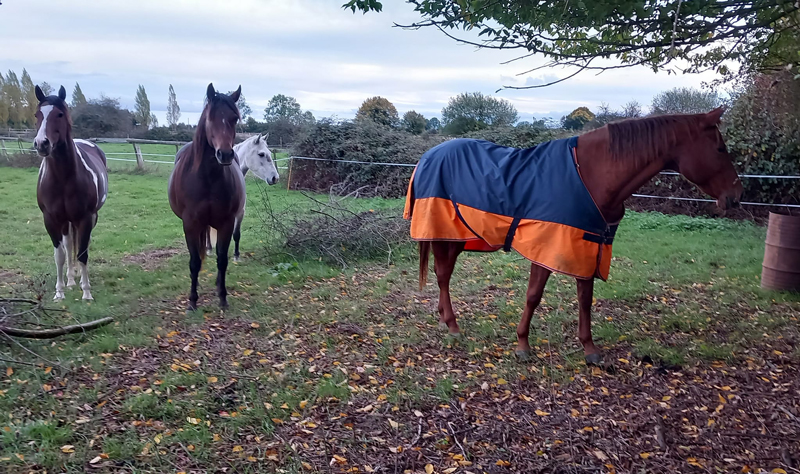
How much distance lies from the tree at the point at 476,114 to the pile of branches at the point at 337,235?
809cm

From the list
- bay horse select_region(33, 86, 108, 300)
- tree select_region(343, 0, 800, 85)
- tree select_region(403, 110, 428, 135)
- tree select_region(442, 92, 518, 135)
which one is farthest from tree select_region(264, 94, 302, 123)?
tree select_region(343, 0, 800, 85)

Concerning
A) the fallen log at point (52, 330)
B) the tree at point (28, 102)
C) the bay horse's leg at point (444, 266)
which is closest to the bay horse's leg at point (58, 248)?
the fallen log at point (52, 330)

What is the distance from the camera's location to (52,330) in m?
3.68

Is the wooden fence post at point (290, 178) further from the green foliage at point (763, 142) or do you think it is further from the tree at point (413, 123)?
the green foliage at point (763, 142)

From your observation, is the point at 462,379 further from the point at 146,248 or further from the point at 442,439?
the point at 146,248

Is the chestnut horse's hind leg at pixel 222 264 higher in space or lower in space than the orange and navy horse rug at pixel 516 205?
lower

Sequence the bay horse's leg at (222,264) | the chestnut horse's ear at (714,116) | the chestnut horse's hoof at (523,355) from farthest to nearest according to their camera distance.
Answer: the bay horse's leg at (222,264) → the chestnut horse's hoof at (523,355) → the chestnut horse's ear at (714,116)

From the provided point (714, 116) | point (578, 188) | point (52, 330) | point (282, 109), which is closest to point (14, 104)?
point (282, 109)

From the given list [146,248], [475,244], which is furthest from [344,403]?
[146,248]

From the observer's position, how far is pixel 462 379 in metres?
3.44

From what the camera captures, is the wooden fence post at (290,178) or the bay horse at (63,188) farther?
the wooden fence post at (290,178)

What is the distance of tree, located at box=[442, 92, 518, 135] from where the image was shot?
15230 millimetres

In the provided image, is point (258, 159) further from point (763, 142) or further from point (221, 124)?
point (763, 142)

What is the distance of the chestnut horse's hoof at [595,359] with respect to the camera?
3639mm
